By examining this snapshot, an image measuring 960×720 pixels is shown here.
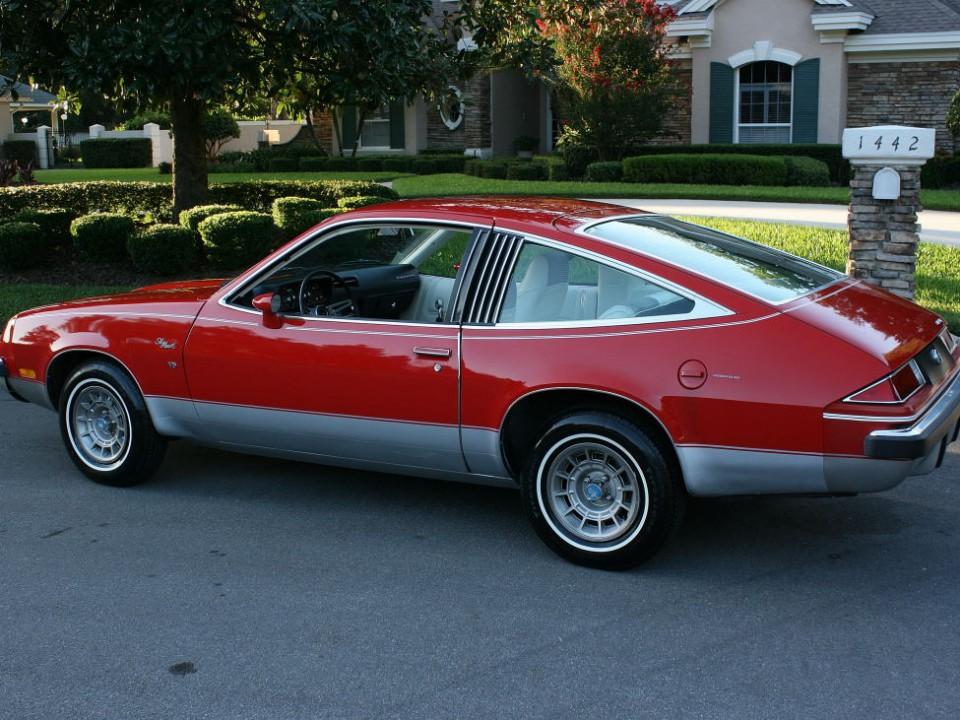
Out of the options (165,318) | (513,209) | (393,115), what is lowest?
(165,318)

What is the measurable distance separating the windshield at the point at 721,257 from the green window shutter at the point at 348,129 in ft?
97.7

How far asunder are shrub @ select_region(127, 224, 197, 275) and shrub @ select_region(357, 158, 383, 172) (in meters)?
18.4

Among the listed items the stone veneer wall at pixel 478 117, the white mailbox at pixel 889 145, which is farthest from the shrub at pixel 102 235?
the stone veneer wall at pixel 478 117

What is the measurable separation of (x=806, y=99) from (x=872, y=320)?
2383 cm

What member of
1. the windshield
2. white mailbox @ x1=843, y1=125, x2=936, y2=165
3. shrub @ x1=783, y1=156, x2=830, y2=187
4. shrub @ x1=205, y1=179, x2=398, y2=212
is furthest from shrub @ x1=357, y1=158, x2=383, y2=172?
the windshield

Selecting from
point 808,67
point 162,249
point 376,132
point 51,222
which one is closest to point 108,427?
point 162,249

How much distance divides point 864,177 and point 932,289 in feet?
7.86

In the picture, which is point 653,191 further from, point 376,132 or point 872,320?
point 872,320

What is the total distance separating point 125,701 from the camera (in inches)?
154

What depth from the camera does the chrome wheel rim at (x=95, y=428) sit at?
6.21 m

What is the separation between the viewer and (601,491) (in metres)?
4.98

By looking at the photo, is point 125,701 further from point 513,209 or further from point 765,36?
point 765,36

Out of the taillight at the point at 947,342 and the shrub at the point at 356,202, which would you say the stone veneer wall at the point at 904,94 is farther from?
the taillight at the point at 947,342

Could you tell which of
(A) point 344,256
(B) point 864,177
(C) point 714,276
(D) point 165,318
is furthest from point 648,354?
(B) point 864,177
